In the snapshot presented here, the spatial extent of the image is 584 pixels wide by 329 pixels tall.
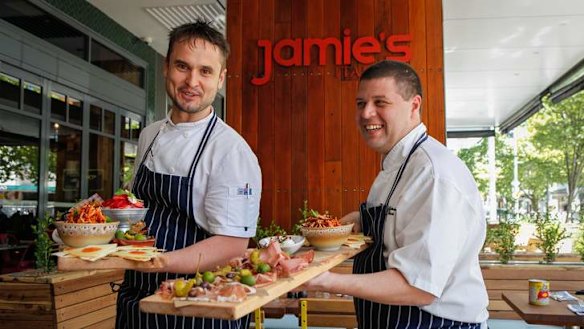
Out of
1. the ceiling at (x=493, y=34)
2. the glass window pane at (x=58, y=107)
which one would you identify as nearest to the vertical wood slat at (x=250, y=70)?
the ceiling at (x=493, y=34)

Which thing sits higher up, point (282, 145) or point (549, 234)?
point (282, 145)

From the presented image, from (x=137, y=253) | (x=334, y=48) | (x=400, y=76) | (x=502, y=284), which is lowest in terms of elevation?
(x=502, y=284)

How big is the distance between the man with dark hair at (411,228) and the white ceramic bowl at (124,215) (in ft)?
1.98

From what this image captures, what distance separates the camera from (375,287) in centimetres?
161

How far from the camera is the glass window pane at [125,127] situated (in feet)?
29.7

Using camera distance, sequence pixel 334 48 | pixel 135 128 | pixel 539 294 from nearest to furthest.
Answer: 1. pixel 539 294
2. pixel 334 48
3. pixel 135 128

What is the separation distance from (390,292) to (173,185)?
789 millimetres

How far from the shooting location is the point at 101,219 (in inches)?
65.2

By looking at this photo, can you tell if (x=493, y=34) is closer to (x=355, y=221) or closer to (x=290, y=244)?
(x=355, y=221)

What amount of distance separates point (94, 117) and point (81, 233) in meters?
7.06

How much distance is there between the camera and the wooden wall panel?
562 cm

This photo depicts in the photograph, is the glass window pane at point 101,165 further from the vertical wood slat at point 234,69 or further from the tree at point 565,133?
the tree at point 565,133

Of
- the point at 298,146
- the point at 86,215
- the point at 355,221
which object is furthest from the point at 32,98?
the point at 86,215

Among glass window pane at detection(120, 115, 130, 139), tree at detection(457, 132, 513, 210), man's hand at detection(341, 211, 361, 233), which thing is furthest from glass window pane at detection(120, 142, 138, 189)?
tree at detection(457, 132, 513, 210)
